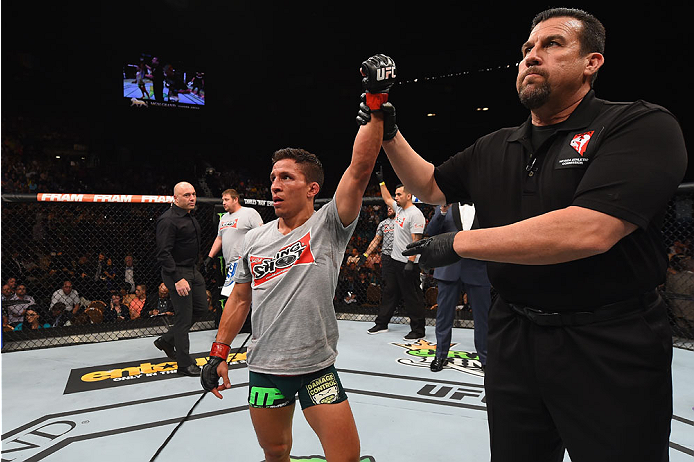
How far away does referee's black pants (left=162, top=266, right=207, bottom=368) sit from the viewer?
3.99 meters

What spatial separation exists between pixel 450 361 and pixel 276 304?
296 cm

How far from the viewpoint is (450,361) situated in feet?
14.0

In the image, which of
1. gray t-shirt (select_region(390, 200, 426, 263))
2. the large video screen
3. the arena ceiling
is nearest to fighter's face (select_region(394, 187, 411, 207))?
gray t-shirt (select_region(390, 200, 426, 263))

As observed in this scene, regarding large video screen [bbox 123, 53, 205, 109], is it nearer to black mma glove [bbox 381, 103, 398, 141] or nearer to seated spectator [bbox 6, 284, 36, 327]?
seated spectator [bbox 6, 284, 36, 327]

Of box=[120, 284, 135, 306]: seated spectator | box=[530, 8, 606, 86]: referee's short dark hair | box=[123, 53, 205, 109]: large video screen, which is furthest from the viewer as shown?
box=[123, 53, 205, 109]: large video screen

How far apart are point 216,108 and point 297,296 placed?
14.5 metres

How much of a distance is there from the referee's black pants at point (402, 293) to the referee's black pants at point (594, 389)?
4043 mm

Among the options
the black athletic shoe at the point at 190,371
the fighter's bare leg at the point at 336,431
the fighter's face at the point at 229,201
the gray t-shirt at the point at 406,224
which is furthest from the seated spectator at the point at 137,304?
the fighter's bare leg at the point at 336,431

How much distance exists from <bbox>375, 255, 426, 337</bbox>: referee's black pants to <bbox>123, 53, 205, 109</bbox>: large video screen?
10738 mm

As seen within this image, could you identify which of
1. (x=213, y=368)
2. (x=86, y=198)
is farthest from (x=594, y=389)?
(x=86, y=198)

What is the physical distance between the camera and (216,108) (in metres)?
14.8

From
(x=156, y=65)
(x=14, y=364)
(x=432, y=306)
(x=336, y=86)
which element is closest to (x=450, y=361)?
(x=432, y=306)

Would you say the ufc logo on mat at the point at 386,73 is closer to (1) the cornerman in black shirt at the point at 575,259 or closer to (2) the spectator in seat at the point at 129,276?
(1) the cornerman in black shirt at the point at 575,259

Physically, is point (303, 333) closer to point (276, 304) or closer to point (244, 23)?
point (276, 304)
